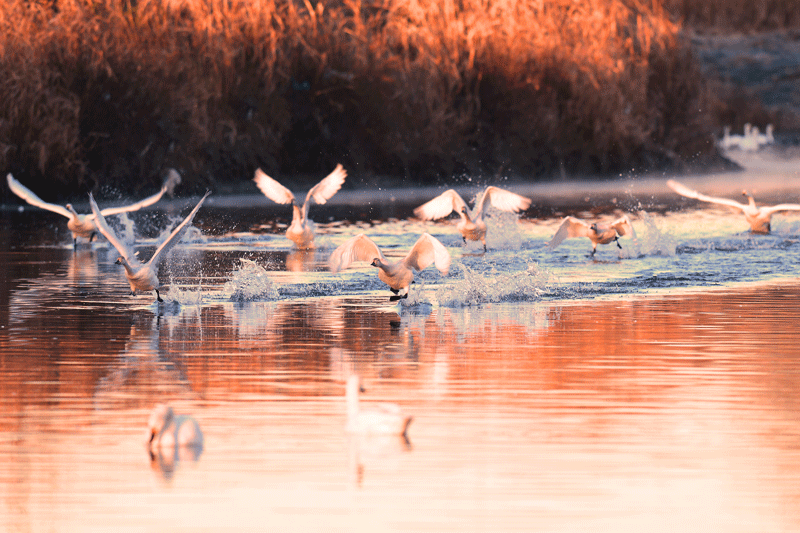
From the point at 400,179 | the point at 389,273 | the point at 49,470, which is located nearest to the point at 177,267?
the point at 389,273

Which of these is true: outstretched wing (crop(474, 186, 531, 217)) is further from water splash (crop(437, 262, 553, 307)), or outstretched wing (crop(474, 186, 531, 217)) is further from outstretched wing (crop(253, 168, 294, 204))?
water splash (crop(437, 262, 553, 307))

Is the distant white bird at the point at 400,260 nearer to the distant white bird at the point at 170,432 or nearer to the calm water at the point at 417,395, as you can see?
the calm water at the point at 417,395

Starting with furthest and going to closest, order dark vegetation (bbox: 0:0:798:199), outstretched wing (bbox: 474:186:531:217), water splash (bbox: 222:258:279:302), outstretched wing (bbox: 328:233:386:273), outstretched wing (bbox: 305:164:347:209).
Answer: dark vegetation (bbox: 0:0:798:199), outstretched wing (bbox: 305:164:347:209), outstretched wing (bbox: 474:186:531:217), water splash (bbox: 222:258:279:302), outstretched wing (bbox: 328:233:386:273)

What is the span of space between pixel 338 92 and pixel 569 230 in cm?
1342

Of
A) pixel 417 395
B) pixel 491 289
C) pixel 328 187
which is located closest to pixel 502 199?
pixel 328 187

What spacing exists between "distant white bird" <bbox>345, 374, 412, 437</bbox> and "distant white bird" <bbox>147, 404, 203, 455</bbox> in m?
0.83

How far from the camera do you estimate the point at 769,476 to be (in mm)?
7043

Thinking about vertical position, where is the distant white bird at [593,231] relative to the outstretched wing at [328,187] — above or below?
below

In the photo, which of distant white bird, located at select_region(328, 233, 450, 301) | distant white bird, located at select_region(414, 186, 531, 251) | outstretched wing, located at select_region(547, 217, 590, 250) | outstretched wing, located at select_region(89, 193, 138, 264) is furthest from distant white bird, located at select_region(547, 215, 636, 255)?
outstretched wing, located at select_region(89, 193, 138, 264)

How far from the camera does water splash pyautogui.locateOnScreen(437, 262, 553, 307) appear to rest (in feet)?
45.2

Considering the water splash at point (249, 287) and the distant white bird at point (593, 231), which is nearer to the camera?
the water splash at point (249, 287)

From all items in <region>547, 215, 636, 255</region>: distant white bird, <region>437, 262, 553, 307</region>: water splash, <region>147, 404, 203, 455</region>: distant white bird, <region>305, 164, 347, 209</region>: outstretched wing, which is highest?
<region>305, 164, 347, 209</region>: outstretched wing

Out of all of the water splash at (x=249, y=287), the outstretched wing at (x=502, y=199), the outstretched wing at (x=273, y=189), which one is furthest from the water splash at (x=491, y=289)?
the outstretched wing at (x=273, y=189)

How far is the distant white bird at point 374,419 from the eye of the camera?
7773mm
